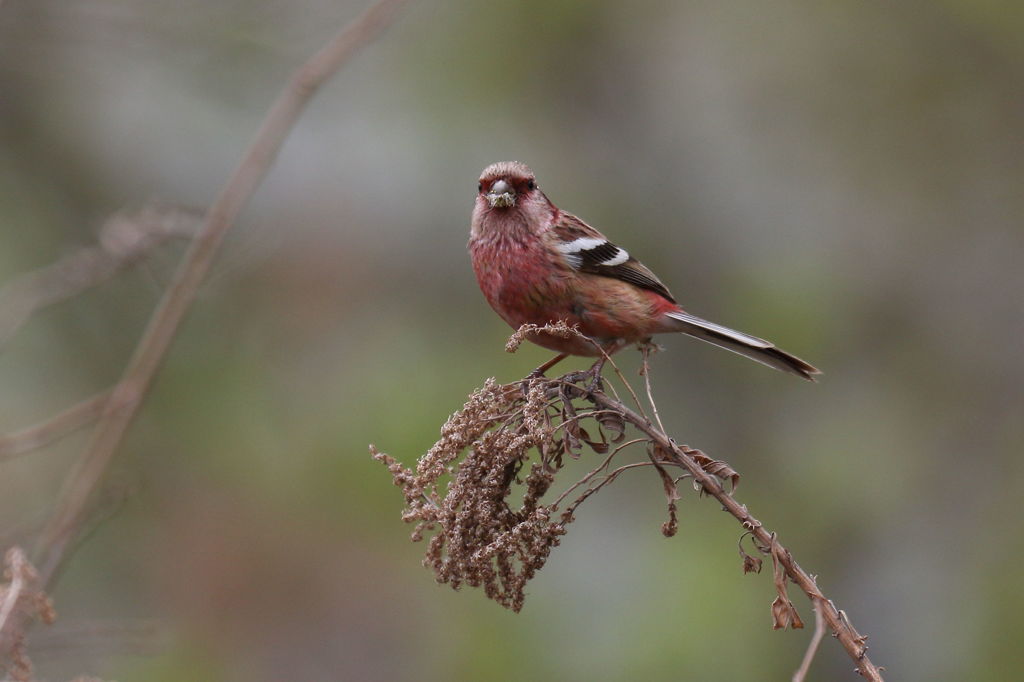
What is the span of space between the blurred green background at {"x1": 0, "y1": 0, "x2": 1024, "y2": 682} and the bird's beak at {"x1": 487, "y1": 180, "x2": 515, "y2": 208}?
2.00m

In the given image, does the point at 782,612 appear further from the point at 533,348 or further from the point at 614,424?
the point at 533,348

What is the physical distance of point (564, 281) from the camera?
Answer: 14.7ft

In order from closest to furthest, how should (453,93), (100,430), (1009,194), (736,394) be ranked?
(100,430) → (453,93) → (736,394) → (1009,194)

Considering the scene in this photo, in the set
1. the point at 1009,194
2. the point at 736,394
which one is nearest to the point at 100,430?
the point at 736,394

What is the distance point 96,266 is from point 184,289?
76cm

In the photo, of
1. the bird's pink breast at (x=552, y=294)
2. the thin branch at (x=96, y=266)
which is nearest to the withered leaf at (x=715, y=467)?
the bird's pink breast at (x=552, y=294)

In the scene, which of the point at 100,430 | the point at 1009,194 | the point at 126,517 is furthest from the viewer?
the point at 1009,194

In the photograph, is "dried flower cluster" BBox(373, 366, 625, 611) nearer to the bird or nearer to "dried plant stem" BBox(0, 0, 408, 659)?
"dried plant stem" BBox(0, 0, 408, 659)

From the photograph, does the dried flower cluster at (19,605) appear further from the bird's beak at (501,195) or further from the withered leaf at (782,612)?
the bird's beak at (501,195)

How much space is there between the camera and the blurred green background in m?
6.91

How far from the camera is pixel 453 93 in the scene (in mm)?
8164

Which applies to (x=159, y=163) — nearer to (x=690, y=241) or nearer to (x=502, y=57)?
(x=502, y=57)

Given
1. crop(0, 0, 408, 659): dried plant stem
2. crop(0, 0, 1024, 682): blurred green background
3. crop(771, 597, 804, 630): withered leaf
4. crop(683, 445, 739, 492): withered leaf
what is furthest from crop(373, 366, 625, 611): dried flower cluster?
crop(0, 0, 1024, 682): blurred green background

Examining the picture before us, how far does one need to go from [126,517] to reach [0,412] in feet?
3.34
